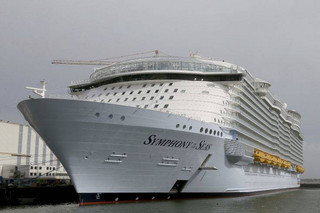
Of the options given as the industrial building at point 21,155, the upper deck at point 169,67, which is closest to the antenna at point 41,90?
the upper deck at point 169,67

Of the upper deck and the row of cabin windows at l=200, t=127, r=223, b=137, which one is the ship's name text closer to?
the row of cabin windows at l=200, t=127, r=223, b=137

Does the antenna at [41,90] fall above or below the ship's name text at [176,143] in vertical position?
above

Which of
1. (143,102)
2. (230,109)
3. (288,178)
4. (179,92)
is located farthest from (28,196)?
(288,178)

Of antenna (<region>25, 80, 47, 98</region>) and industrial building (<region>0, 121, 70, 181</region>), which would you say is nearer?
antenna (<region>25, 80, 47, 98</region>)

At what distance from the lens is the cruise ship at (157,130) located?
1936 centimetres

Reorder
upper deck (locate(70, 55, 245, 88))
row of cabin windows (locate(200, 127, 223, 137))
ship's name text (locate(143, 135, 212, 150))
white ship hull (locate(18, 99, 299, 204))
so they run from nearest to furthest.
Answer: white ship hull (locate(18, 99, 299, 204)) → ship's name text (locate(143, 135, 212, 150)) → row of cabin windows (locate(200, 127, 223, 137)) → upper deck (locate(70, 55, 245, 88))

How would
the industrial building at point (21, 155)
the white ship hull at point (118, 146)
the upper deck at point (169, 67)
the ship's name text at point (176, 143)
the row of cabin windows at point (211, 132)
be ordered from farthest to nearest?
the industrial building at point (21, 155) → the upper deck at point (169, 67) → the row of cabin windows at point (211, 132) → the ship's name text at point (176, 143) → the white ship hull at point (118, 146)

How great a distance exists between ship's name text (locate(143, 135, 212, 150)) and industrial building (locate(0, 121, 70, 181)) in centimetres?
2299

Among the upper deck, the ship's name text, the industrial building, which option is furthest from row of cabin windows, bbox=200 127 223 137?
the industrial building

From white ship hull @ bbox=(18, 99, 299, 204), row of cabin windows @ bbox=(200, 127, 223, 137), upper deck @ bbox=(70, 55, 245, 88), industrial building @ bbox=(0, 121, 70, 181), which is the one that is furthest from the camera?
industrial building @ bbox=(0, 121, 70, 181)

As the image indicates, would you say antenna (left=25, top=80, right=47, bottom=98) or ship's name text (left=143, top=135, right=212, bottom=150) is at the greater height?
antenna (left=25, top=80, right=47, bottom=98)

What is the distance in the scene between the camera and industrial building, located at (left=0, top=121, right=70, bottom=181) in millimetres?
43000

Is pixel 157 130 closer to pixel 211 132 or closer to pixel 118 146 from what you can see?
pixel 118 146

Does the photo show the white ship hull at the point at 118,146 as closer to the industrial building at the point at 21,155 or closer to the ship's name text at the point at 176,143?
the ship's name text at the point at 176,143
